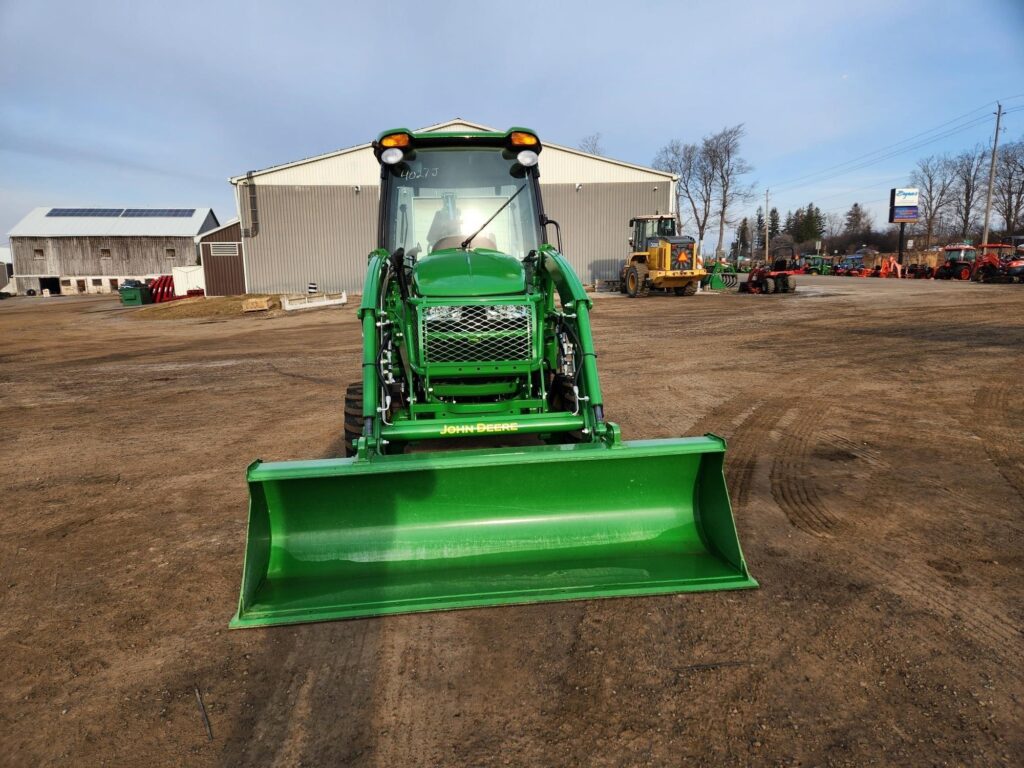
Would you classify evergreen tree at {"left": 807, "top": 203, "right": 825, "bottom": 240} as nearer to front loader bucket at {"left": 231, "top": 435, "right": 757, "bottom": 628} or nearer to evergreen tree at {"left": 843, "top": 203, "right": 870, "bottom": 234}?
evergreen tree at {"left": 843, "top": 203, "right": 870, "bottom": 234}

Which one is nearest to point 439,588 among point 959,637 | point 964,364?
point 959,637

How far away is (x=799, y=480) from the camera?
4.53m

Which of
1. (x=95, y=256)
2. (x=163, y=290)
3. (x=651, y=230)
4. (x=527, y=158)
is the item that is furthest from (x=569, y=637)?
(x=95, y=256)

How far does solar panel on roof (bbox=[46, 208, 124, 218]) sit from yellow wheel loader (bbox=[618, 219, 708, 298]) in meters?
42.9

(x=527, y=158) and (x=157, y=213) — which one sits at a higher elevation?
(x=157, y=213)

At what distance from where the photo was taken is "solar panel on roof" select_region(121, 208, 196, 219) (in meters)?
48.7

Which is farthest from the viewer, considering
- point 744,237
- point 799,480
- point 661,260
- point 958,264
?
point 744,237

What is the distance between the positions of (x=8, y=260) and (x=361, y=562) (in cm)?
7700

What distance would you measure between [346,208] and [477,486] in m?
27.3

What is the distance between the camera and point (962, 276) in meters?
32.1

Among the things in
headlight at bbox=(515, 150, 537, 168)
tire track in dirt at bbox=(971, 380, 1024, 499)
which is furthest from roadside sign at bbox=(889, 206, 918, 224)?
headlight at bbox=(515, 150, 537, 168)

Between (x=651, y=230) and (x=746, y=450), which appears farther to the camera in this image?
(x=651, y=230)

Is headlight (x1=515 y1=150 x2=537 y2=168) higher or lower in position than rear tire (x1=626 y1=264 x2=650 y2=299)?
higher

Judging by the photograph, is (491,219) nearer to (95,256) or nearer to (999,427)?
(999,427)
